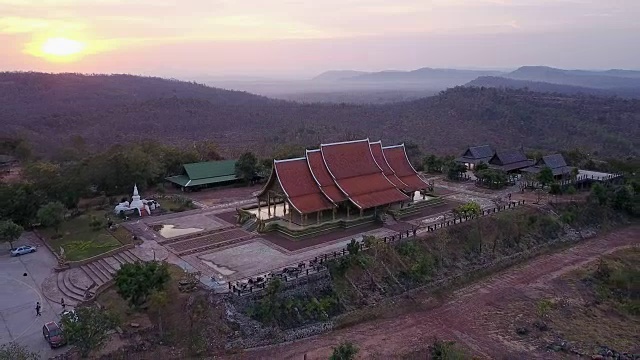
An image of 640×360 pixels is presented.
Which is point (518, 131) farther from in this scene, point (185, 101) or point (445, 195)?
point (185, 101)

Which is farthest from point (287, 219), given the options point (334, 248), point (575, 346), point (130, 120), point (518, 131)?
point (130, 120)

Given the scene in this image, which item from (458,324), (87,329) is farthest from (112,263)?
(458,324)

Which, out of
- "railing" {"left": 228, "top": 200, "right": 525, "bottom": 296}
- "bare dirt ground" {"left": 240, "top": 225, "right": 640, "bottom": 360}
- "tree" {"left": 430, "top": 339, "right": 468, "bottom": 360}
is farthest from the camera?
"railing" {"left": 228, "top": 200, "right": 525, "bottom": 296}

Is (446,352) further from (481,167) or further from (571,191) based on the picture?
(481,167)

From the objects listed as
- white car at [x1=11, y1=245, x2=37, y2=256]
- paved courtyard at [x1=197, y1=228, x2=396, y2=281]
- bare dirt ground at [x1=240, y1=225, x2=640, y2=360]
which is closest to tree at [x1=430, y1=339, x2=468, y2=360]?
bare dirt ground at [x1=240, y1=225, x2=640, y2=360]

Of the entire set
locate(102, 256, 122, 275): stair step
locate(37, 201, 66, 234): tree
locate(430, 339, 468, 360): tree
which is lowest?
locate(430, 339, 468, 360): tree

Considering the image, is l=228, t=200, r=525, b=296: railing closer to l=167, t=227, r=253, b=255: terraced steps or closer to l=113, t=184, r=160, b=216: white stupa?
l=167, t=227, r=253, b=255: terraced steps
